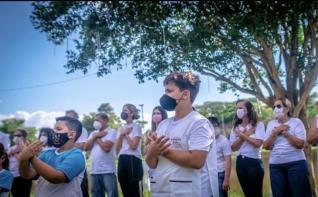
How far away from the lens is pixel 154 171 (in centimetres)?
282

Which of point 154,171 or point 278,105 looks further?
point 278,105

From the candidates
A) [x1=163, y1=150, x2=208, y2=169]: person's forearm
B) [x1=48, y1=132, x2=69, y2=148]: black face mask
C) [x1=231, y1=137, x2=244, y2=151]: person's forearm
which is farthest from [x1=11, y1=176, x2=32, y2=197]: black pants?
[x1=163, y1=150, x2=208, y2=169]: person's forearm

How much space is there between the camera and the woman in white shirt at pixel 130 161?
5.62m

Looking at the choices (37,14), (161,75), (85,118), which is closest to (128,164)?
(161,75)

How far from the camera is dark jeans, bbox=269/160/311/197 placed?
14.3 ft

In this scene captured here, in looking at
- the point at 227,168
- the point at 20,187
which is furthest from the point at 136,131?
the point at 20,187

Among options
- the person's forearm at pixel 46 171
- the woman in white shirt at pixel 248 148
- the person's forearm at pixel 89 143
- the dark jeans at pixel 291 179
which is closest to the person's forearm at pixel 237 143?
the woman in white shirt at pixel 248 148

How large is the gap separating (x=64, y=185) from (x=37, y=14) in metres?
5.95

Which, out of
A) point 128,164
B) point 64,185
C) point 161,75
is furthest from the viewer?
point 161,75

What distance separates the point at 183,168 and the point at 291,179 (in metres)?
2.31

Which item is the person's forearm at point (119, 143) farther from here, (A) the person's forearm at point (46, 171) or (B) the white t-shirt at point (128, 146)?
(A) the person's forearm at point (46, 171)

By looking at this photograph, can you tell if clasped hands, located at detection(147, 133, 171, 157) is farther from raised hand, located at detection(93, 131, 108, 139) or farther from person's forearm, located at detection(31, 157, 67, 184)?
raised hand, located at detection(93, 131, 108, 139)

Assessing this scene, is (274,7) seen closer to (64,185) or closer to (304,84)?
(304,84)

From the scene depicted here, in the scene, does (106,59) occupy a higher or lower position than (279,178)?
higher
